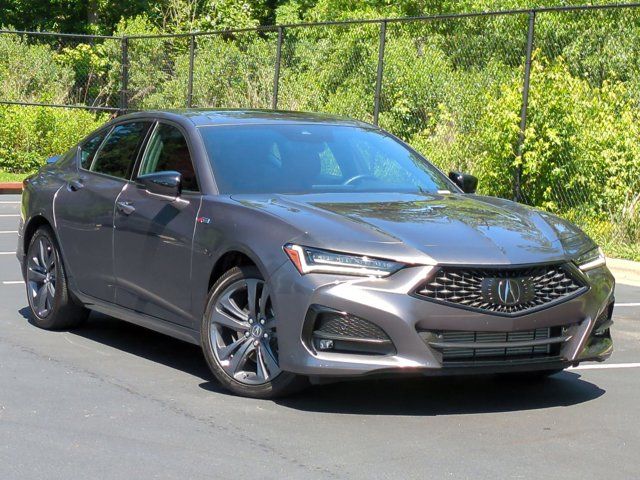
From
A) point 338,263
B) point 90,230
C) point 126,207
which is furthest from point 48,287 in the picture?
point 338,263

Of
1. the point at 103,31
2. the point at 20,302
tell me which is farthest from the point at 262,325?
the point at 103,31

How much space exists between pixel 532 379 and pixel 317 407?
4.73 ft

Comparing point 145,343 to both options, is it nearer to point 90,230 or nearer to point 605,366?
point 90,230

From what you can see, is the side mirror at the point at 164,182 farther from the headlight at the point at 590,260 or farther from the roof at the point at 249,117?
the headlight at the point at 590,260

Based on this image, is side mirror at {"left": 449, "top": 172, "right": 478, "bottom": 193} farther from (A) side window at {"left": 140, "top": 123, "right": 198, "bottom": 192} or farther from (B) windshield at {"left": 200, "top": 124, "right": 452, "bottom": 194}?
(A) side window at {"left": 140, "top": 123, "right": 198, "bottom": 192}

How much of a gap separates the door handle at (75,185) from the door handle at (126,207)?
0.73 meters

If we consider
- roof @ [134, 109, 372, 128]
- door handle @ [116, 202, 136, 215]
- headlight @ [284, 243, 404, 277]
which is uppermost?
roof @ [134, 109, 372, 128]

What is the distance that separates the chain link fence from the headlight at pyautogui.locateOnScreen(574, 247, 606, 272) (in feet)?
22.4

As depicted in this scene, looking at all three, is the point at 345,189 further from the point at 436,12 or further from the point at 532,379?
the point at 436,12

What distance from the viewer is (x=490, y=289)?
6.33m

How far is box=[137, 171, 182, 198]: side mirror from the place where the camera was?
7.37 metres

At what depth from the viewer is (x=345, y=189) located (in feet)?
24.9

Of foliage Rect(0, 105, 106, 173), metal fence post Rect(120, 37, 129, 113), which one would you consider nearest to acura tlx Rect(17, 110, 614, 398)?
metal fence post Rect(120, 37, 129, 113)

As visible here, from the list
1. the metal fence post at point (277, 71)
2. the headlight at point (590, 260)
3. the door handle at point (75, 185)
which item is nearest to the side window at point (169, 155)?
the door handle at point (75, 185)
